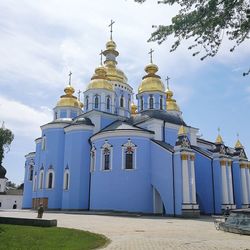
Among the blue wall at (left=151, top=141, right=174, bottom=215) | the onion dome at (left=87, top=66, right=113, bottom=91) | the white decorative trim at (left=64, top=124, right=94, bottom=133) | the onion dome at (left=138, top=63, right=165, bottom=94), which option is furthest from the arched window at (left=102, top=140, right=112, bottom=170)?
the onion dome at (left=138, top=63, right=165, bottom=94)

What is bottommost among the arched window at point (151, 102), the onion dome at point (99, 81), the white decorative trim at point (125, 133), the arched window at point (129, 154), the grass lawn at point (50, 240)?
the grass lawn at point (50, 240)

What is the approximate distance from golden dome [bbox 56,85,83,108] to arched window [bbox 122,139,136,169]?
465 inches

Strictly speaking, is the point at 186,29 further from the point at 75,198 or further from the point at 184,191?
the point at 75,198

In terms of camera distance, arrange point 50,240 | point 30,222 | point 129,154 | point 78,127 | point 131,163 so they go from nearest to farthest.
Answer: point 50,240, point 30,222, point 131,163, point 129,154, point 78,127

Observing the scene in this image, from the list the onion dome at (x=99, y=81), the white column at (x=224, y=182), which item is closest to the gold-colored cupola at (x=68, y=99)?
the onion dome at (x=99, y=81)

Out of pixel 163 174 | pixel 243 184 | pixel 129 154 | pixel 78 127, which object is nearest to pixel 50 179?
pixel 78 127

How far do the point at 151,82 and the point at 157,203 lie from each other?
1387cm

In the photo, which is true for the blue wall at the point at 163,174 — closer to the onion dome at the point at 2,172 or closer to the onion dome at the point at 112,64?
the onion dome at the point at 112,64

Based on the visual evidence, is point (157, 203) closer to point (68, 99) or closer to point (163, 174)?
point (163, 174)

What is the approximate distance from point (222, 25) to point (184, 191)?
18726 mm

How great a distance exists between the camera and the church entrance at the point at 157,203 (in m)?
27.7

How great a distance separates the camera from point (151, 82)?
36.4 metres

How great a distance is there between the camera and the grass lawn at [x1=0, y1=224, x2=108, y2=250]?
956cm

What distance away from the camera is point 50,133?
34844mm
